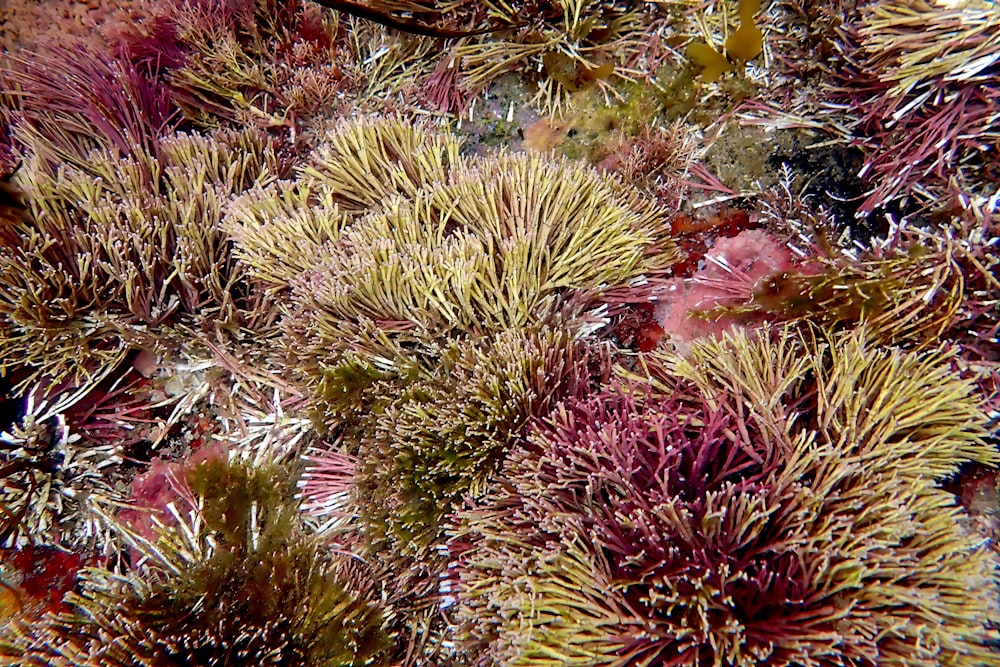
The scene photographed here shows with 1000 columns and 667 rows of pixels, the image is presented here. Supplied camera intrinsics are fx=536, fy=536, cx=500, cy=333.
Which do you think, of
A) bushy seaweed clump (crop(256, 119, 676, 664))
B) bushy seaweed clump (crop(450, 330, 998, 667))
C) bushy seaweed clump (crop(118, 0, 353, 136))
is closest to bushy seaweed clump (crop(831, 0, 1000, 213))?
bushy seaweed clump (crop(450, 330, 998, 667))

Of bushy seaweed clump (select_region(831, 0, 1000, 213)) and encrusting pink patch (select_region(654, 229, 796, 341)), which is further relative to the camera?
encrusting pink patch (select_region(654, 229, 796, 341))

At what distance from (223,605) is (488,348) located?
1476 millimetres

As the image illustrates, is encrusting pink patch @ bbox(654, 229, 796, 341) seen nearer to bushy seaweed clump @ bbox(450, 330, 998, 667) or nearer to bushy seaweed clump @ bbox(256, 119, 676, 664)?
bushy seaweed clump @ bbox(256, 119, 676, 664)

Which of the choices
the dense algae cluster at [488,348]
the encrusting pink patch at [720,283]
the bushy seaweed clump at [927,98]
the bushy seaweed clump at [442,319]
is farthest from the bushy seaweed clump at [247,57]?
the bushy seaweed clump at [927,98]

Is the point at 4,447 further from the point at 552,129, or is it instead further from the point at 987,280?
the point at 987,280

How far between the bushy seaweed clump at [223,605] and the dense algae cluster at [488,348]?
1cm

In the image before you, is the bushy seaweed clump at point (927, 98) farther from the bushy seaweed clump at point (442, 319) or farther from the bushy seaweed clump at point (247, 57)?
the bushy seaweed clump at point (247, 57)

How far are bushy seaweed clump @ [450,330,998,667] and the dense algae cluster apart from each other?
16mm

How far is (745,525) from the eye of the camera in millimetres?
1698

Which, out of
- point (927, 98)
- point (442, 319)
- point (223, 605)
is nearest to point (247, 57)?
point (442, 319)

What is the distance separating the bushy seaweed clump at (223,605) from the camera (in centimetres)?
203

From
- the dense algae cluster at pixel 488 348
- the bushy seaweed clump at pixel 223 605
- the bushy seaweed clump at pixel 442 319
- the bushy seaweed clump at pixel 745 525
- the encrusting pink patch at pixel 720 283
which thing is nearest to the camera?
the bushy seaweed clump at pixel 745 525

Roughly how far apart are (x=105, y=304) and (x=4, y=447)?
33.9 inches

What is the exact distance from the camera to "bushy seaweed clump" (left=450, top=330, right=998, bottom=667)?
1.61 meters
